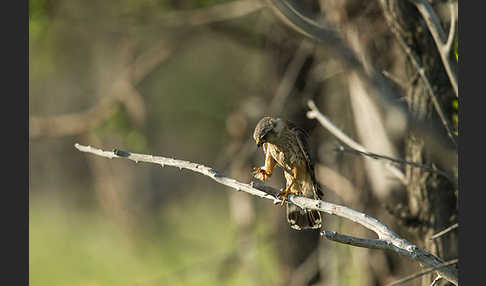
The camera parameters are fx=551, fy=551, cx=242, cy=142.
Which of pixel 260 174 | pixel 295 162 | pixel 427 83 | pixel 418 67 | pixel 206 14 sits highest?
pixel 206 14

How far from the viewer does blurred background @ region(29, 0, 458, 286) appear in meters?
3.50

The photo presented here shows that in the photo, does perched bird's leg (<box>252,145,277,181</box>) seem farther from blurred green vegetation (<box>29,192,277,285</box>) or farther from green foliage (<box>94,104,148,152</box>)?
blurred green vegetation (<box>29,192,277,285</box>)

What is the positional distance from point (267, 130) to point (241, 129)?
379cm

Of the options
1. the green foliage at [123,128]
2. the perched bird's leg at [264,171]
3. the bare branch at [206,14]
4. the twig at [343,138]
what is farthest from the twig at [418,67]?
the green foliage at [123,128]

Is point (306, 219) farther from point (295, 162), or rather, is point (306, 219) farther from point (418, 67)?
point (418, 67)

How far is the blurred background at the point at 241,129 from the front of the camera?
3502 millimetres

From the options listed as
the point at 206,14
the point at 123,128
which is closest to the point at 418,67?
the point at 206,14

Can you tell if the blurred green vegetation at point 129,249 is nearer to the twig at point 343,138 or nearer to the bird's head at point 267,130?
the twig at point 343,138

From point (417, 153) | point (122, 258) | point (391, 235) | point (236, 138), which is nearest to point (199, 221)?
point (122, 258)

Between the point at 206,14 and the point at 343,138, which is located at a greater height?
the point at 206,14

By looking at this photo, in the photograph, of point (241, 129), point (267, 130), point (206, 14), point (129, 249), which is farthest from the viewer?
point (129, 249)

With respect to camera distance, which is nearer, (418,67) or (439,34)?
(439,34)

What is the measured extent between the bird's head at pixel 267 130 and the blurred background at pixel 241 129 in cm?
51

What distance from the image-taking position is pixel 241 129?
6.98m
